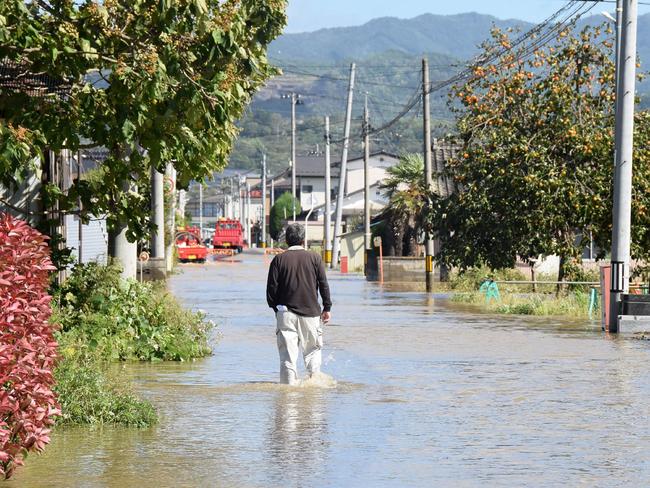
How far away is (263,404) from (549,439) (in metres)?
3.51

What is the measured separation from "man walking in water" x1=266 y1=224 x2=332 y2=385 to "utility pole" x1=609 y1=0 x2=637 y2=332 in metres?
→ 10.9

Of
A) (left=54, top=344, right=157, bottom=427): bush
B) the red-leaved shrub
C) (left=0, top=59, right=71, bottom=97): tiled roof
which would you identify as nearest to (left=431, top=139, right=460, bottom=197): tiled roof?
(left=0, top=59, right=71, bottom=97): tiled roof

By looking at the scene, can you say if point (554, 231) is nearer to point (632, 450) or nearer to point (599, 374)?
point (599, 374)

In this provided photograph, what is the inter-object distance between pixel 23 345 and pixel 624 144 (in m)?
18.9

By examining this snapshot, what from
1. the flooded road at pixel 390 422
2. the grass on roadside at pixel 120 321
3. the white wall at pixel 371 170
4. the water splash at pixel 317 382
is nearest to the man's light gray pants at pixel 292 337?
the water splash at pixel 317 382

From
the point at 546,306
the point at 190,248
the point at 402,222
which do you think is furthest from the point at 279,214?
the point at 546,306

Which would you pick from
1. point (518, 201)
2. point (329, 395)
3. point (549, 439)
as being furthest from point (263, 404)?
point (518, 201)

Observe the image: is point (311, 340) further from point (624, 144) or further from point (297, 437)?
point (624, 144)

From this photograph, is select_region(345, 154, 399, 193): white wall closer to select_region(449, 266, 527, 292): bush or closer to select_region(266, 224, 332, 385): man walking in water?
select_region(449, 266, 527, 292): bush

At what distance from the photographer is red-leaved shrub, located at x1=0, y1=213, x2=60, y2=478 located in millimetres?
8656

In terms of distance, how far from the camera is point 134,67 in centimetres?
1406

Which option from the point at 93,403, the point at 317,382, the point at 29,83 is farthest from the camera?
the point at 317,382

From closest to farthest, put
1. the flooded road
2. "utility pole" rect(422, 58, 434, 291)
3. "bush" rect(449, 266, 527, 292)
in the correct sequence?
the flooded road, "bush" rect(449, 266, 527, 292), "utility pole" rect(422, 58, 434, 291)

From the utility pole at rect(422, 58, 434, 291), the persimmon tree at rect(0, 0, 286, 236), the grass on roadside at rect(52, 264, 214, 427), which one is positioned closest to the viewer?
the persimmon tree at rect(0, 0, 286, 236)
